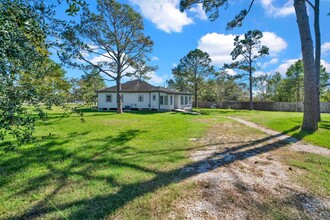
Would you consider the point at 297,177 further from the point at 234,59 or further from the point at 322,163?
the point at 234,59

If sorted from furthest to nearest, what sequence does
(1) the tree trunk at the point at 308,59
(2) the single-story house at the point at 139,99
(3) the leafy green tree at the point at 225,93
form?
(3) the leafy green tree at the point at 225,93, (2) the single-story house at the point at 139,99, (1) the tree trunk at the point at 308,59

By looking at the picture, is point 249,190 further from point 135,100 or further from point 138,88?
point 138,88

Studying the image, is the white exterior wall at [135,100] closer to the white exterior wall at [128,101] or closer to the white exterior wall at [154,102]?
the white exterior wall at [128,101]

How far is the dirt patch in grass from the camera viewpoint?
2598mm

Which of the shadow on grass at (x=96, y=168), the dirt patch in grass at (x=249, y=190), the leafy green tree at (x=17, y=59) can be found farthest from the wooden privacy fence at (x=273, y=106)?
the leafy green tree at (x=17, y=59)

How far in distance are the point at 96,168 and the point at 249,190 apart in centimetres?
322

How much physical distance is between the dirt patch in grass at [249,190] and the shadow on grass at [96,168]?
0.12 m

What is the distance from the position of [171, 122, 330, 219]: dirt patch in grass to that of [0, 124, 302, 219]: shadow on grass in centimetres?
12

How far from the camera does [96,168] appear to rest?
4266 mm

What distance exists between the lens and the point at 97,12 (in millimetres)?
16234

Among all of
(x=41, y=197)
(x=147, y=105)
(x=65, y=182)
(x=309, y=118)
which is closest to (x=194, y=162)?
(x=65, y=182)

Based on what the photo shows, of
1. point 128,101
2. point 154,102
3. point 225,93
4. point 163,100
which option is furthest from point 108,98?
point 225,93

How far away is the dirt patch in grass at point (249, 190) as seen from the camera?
2.60 meters

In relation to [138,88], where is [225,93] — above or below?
above
